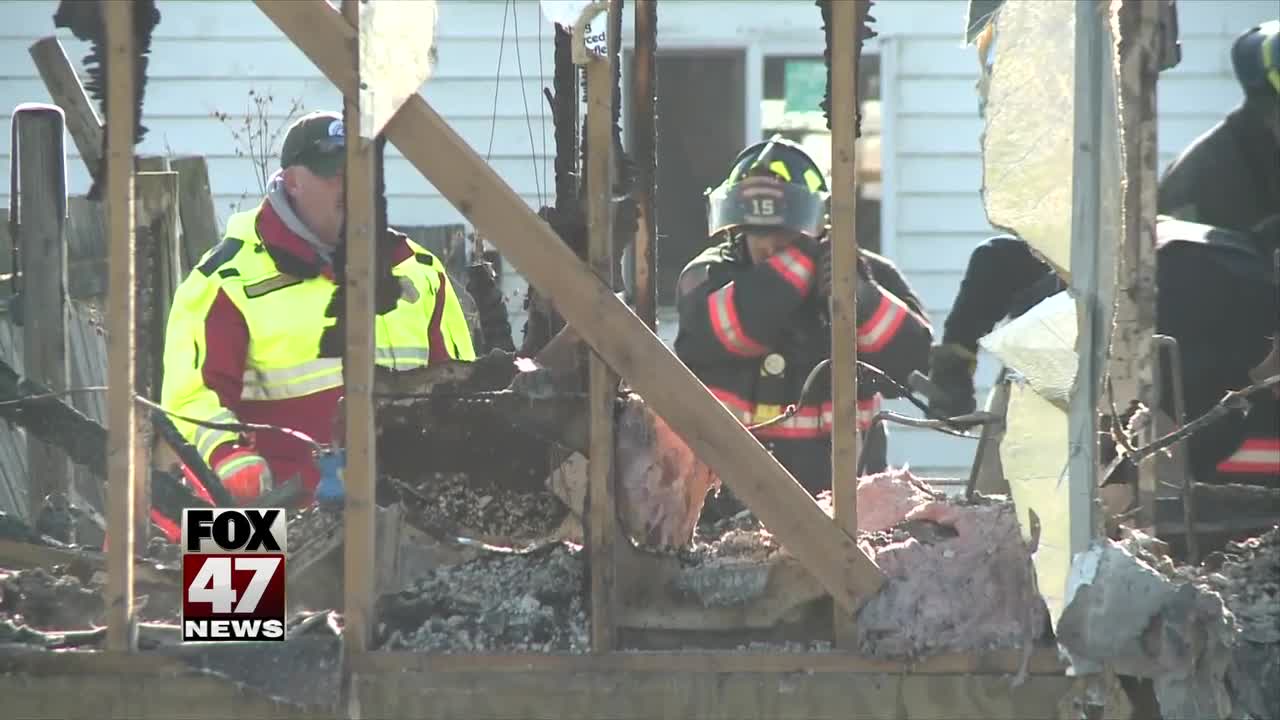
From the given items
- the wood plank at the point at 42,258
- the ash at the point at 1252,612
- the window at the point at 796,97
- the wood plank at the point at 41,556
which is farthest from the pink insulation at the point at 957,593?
the window at the point at 796,97

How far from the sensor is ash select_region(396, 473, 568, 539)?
3756 mm

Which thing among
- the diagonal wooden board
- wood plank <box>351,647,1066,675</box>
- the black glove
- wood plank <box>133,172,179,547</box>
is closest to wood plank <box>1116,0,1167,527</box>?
wood plank <box>351,647,1066,675</box>

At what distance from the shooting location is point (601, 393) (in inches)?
126

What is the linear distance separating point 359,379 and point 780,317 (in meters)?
2.12

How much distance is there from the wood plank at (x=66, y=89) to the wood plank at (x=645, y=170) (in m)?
1.63

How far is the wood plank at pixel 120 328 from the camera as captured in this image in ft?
10.3

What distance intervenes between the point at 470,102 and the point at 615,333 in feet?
20.5

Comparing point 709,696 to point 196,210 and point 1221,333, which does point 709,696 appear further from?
point 196,210

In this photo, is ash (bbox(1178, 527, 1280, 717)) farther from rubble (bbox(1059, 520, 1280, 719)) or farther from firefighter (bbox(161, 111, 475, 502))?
firefighter (bbox(161, 111, 475, 502))

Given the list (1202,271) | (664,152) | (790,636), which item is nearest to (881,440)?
(1202,271)

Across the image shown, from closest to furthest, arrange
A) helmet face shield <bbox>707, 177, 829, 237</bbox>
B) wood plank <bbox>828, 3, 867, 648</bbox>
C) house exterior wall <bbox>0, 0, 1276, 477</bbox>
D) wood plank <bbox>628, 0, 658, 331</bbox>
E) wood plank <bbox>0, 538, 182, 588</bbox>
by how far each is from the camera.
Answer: wood plank <bbox>828, 3, 867, 648</bbox> < wood plank <bbox>0, 538, 182, 588</bbox> < wood plank <bbox>628, 0, 658, 331</bbox> < helmet face shield <bbox>707, 177, 829, 237</bbox> < house exterior wall <bbox>0, 0, 1276, 477</bbox>

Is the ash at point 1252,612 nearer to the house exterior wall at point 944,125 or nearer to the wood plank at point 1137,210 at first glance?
the wood plank at point 1137,210

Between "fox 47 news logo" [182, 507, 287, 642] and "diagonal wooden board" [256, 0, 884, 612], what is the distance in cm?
73

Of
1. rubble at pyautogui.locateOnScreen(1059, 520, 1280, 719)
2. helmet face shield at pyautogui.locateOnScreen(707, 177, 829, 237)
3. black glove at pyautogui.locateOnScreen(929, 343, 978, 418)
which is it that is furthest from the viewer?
black glove at pyautogui.locateOnScreen(929, 343, 978, 418)
